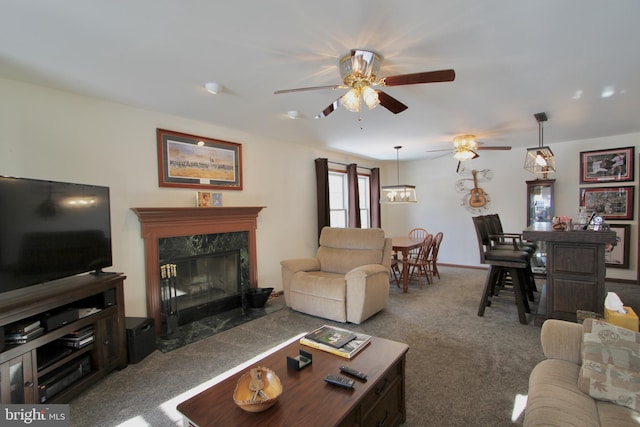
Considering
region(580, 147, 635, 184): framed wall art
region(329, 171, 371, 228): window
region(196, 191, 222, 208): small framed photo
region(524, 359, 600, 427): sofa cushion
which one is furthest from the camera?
region(329, 171, 371, 228): window

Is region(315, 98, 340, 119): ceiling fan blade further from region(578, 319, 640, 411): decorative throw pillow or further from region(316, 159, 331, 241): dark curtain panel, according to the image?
region(316, 159, 331, 241): dark curtain panel

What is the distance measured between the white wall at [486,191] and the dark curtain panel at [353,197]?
1.48 m

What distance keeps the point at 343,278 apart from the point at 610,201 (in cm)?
478

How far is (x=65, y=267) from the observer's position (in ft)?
7.23

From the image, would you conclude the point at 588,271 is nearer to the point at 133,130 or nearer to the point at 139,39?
the point at 139,39

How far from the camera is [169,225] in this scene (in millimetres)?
3271

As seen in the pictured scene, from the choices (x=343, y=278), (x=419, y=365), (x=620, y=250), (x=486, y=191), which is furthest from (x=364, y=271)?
(x=620, y=250)

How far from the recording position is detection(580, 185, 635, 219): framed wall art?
4734mm

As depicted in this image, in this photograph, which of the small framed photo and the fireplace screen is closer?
the fireplace screen

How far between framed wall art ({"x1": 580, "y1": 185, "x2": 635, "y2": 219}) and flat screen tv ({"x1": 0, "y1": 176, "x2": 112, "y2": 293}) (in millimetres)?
6606

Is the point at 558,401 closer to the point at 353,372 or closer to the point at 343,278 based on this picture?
the point at 353,372

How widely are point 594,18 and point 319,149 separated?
400cm

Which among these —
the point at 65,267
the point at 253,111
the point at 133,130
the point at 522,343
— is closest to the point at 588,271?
the point at 522,343

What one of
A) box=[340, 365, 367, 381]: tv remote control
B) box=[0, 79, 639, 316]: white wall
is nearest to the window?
box=[0, 79, 639, 316]: white wall
